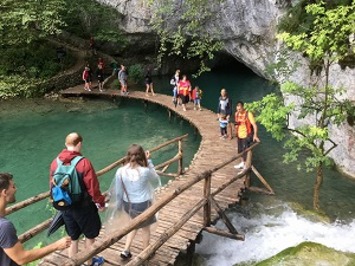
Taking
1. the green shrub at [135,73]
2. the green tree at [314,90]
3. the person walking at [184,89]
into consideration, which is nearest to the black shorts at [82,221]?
the green tree at [314,90]

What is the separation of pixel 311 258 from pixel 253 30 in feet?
59.4

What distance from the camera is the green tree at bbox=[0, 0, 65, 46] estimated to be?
944 inches

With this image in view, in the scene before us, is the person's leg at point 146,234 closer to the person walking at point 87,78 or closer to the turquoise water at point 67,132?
the turquoise water at point 67,132

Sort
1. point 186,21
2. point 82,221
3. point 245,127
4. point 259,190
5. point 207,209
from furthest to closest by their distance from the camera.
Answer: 1. point 186,21
2. point 259,190
3. point 245,127
4. point 207,209
5. point 82,221

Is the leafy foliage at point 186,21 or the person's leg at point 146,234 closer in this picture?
the person's leg at point 146,234

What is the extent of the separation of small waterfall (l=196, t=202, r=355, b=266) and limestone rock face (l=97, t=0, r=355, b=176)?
336cm

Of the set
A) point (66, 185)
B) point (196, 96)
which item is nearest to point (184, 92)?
point (196, 96)

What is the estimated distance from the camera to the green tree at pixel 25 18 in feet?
78.7

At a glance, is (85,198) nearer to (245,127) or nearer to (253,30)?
(245,127)

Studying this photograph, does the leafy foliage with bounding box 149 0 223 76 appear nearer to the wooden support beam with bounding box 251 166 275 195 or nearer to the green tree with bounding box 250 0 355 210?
the wooden support beam with bounding box 251 166 275 195

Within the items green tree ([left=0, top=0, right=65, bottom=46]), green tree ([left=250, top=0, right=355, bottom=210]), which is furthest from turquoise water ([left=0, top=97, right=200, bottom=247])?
green tree ([left=250, top=0, right=355, bottom=210])

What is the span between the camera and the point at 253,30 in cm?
2280

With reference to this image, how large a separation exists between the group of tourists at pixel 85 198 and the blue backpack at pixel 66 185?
1 centimetres

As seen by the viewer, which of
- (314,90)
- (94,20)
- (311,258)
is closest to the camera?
(311,258)
